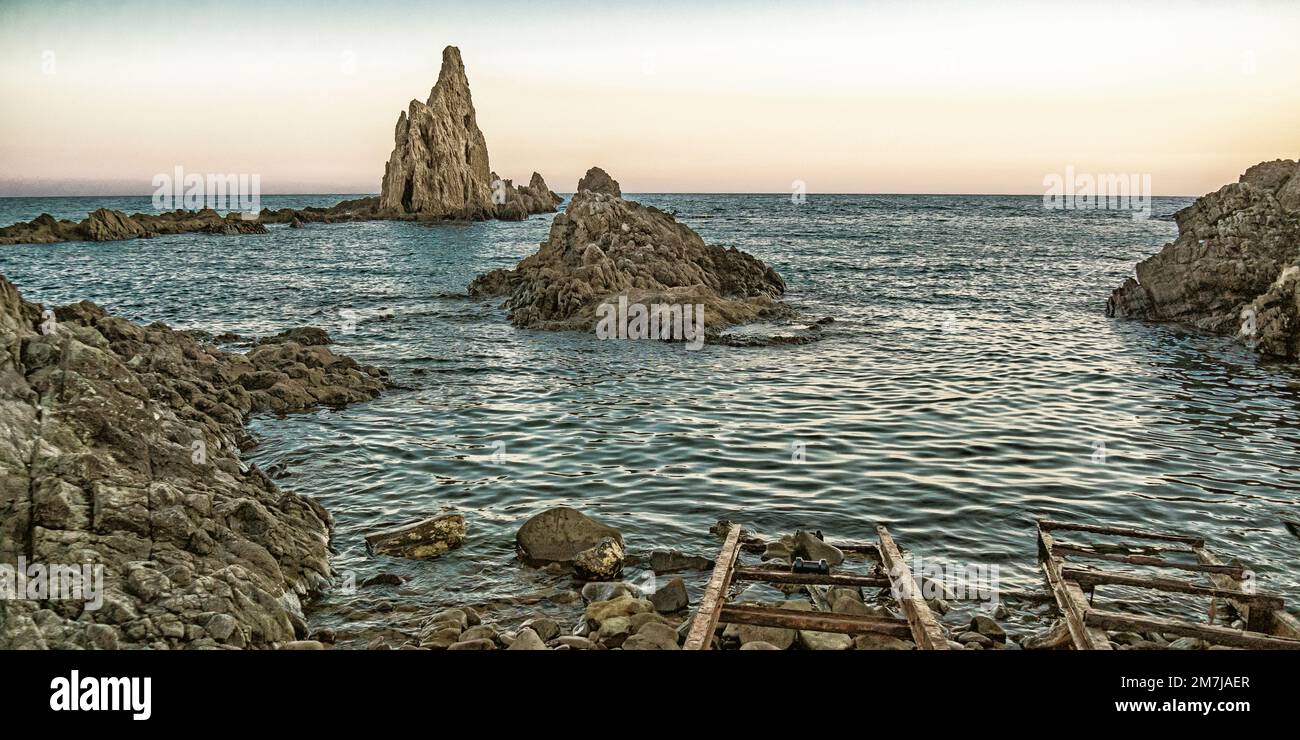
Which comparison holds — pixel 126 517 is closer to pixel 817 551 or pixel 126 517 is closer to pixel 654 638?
pixel 654 638

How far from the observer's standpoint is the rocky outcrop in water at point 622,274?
33.4 meters

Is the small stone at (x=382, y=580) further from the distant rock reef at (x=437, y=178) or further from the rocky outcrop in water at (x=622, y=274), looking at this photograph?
the distant rock reef at (x=437, y=178)

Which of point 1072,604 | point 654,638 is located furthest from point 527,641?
point 1072,604

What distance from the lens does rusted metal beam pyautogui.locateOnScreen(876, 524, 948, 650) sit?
786 centimetres

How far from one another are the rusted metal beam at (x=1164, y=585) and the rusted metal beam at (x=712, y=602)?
392cm

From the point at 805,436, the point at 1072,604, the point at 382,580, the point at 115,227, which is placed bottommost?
the point at 382,580

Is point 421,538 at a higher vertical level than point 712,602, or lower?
lower

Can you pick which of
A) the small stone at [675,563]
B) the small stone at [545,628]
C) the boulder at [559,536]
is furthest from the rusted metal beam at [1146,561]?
the small stone at [545,628]

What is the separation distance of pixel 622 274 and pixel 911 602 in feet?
94.2

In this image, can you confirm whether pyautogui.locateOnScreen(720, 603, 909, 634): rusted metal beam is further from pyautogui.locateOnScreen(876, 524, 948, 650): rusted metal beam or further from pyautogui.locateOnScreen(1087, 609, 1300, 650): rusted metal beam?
pyautogui.locateOnScreen(1087, 609, 1300, 650): rusted metal beam

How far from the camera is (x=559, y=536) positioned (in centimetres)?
1205

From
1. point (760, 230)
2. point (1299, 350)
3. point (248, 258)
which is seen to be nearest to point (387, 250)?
point (248, 258)
